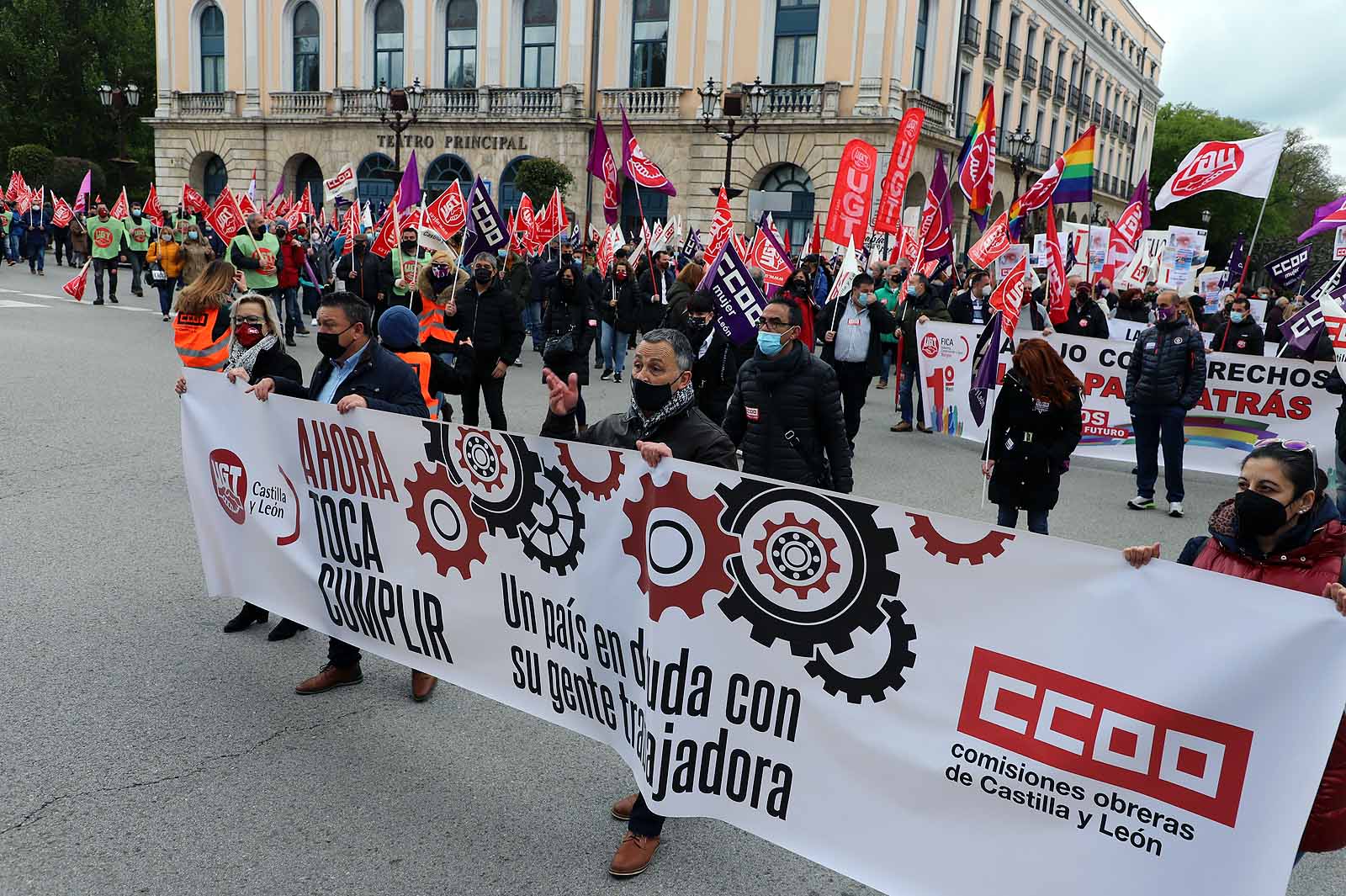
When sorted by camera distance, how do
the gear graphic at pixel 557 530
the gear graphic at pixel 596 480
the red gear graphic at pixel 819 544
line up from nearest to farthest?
the red gear graphic at pixel 819 544 < the gear graphic at pixel 596 480 < the gear graphic at pixel 557 530

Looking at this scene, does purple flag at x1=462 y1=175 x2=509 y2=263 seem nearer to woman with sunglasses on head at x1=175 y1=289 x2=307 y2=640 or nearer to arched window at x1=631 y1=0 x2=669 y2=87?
woman with sunglasses on head at x1=175 y1=289 x2=307 y2=640

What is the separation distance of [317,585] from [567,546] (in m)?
1.41

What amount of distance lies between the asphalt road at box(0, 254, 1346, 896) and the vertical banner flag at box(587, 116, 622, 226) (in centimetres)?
1052

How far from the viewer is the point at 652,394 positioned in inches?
144

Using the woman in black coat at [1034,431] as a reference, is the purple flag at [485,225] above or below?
above

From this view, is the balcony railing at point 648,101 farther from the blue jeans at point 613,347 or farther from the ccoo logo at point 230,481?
the ccoo logo at point 230,481

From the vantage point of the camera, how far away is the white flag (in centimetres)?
1082

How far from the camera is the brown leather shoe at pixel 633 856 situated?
3.27m

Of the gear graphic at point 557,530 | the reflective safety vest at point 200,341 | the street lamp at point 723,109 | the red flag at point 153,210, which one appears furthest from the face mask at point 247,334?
the street lamp at point 723,109

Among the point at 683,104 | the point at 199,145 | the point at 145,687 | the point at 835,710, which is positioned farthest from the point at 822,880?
the point at 199,145

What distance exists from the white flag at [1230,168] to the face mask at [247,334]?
9.10 m

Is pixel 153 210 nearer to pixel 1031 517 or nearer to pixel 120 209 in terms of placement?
pixel 120 209

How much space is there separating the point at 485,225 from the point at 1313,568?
932 centimetres

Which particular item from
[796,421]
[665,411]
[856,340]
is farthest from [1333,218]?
[665,411]
